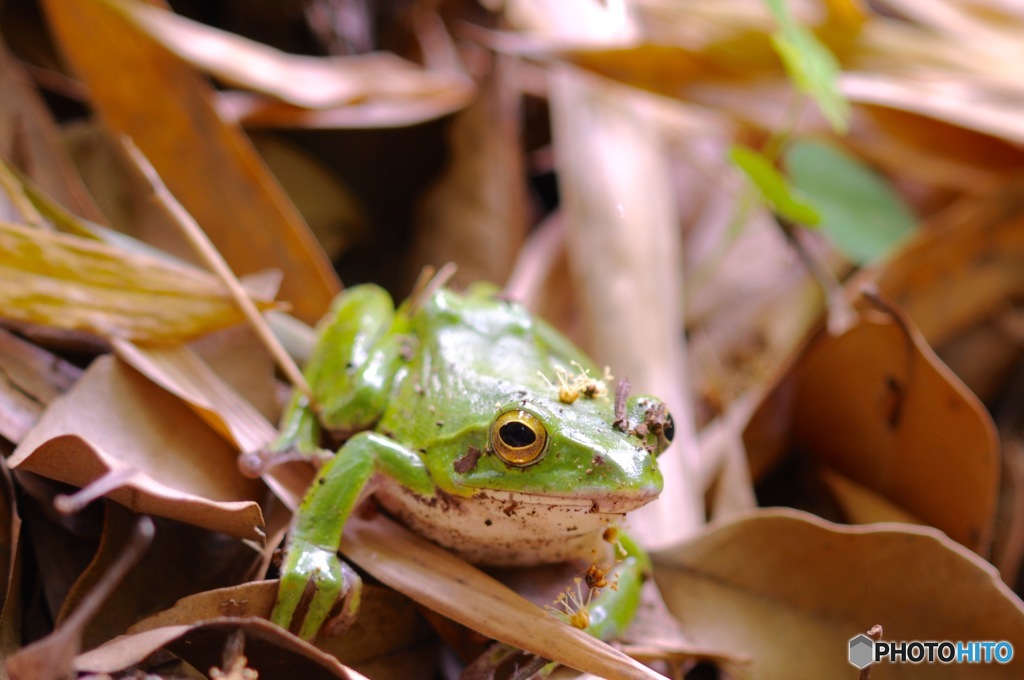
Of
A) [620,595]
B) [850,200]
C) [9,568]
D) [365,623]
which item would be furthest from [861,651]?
[850,200]

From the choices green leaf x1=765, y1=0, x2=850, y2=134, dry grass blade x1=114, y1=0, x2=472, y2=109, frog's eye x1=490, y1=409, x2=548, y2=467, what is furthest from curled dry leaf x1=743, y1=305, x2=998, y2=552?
dry grass blade x1=114, y1=0, x2=472, y2=109

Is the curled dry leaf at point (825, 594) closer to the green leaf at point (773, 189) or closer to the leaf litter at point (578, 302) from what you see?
the leaf litter at point (578, 302)

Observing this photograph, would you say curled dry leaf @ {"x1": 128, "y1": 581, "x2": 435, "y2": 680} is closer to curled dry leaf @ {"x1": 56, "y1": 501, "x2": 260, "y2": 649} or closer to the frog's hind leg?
curled dry leaf @ {"x1": 56, "y1": 501, "x2": 260, "y2": 649}

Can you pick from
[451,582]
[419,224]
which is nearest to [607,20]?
[419,224]

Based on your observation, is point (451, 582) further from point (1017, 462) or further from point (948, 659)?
point (1017, 462)

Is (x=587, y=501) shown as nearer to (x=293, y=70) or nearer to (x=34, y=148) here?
(x=34, y=148)

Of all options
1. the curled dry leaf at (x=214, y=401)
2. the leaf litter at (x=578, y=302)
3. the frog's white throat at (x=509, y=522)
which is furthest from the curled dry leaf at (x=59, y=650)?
the frog's white throat at (x=509, y=522)
